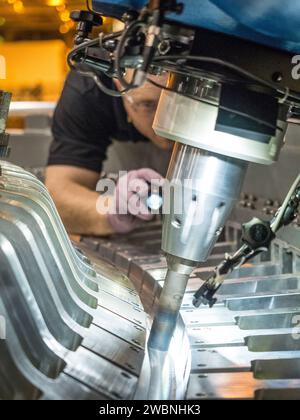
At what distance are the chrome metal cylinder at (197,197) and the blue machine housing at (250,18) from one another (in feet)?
0.45

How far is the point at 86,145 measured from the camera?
189cm

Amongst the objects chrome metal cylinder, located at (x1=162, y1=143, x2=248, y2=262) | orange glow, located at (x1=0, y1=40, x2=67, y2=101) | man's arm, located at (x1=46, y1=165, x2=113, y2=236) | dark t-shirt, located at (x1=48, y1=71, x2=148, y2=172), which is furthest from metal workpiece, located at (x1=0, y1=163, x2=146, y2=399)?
orange glow, located at (x1=0, y1=40, x2=67, y2=101)

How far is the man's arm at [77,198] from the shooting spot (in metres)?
1.67

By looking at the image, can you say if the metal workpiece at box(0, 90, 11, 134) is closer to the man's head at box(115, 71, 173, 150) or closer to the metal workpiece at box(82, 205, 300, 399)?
the metal workpiece at box(82, 205, 300, 399)

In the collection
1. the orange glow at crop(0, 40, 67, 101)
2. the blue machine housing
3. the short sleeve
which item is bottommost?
the orange glow at crop(0, 40, 67, 101)

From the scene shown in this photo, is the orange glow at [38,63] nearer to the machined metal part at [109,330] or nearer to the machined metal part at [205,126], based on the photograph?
the machined metal part at [109,330]

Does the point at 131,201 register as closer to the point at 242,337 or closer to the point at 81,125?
the point at 81,125

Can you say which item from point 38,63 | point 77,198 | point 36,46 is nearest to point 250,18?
point 77,198

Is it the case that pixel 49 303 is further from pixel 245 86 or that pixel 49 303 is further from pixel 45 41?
pixel 45 41

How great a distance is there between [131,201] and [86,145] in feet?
1.61

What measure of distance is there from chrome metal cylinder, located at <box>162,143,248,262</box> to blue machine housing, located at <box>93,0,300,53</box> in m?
0.14

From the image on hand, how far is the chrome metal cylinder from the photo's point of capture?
619 millimetres

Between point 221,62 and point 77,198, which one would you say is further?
point 77,198
